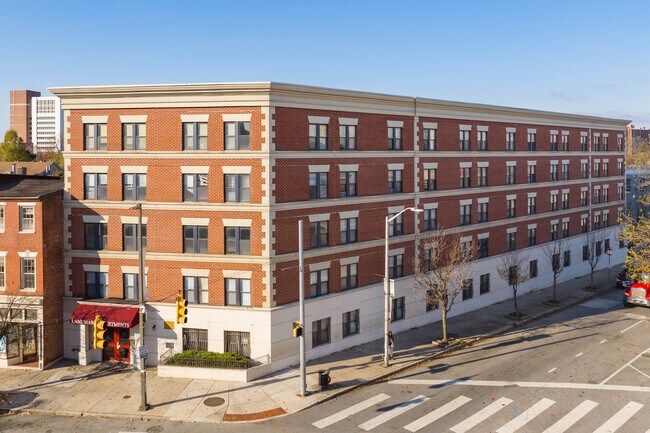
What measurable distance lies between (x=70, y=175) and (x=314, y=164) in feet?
46.2

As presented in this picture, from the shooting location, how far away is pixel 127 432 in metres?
21.1

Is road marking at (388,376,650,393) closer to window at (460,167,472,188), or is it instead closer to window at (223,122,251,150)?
window at (223,122,251,150)

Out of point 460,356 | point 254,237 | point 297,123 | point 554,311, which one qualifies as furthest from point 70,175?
point 554,311

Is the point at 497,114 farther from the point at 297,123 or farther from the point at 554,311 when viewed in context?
the point at 297,123

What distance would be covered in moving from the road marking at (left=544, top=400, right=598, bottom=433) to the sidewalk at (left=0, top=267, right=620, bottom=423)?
854 centimetres

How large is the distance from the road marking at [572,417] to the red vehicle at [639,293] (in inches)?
807

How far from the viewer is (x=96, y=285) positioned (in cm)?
2955

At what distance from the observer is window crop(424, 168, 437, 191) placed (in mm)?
36309

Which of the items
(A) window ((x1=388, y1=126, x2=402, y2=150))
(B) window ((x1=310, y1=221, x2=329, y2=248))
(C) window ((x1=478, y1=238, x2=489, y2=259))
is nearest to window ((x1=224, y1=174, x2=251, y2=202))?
(B) window ((x1=310, y1=221, x2=329, y2=248))

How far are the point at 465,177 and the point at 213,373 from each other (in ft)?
78.5

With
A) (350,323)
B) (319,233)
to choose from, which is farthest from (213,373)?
(319,233)

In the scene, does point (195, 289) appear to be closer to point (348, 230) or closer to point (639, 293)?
point (348, 230)

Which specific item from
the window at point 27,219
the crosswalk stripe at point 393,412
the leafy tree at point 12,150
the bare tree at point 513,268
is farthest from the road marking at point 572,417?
the leafy tree at point 12,150

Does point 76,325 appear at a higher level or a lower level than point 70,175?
lower
